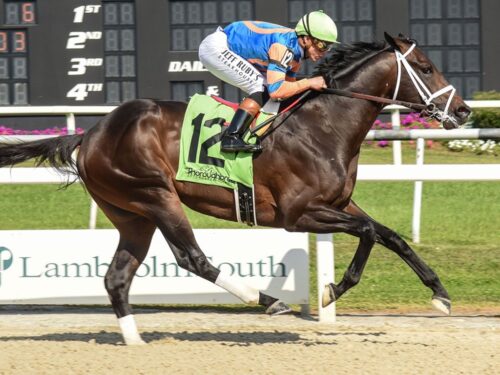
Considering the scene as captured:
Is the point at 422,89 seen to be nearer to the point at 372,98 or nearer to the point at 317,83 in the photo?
the point at 372,98

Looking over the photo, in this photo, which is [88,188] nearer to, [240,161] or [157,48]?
[240,161]

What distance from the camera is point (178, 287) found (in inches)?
270

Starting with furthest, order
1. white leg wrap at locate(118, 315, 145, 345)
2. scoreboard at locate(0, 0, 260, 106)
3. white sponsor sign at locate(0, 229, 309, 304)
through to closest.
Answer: scoreboard at locate(0, 0, 260, 106) → white sponsor sign at locate(0, 229, 309, 304) → white leg wrap at locate(118, 315, 145, 345)

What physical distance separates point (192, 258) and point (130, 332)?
53cm

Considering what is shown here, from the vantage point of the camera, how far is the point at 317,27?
5.78 metres

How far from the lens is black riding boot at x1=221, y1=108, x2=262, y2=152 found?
19.0ft

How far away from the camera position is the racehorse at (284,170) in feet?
19.0

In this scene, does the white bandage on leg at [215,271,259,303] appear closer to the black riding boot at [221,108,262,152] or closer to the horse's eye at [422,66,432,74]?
the black riding boot at [221,108,262,152]

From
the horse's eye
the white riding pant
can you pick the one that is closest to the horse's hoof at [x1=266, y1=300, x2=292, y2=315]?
the white riding pant

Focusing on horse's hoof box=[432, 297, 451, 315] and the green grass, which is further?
the green grass

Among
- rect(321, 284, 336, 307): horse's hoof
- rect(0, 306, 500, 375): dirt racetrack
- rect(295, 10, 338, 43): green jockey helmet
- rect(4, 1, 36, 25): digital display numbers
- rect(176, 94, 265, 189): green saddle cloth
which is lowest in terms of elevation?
rect(0, 306, 500, 375): dirt racetrack

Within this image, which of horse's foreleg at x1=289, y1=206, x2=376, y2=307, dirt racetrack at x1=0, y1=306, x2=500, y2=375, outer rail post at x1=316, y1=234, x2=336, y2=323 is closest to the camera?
dirt racetrack at x1=0, y1=306, x2=500, y2=375

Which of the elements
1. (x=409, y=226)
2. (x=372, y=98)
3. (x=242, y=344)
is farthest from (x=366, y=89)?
(x=409, y=226)

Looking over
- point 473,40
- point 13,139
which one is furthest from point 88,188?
point 473,40
